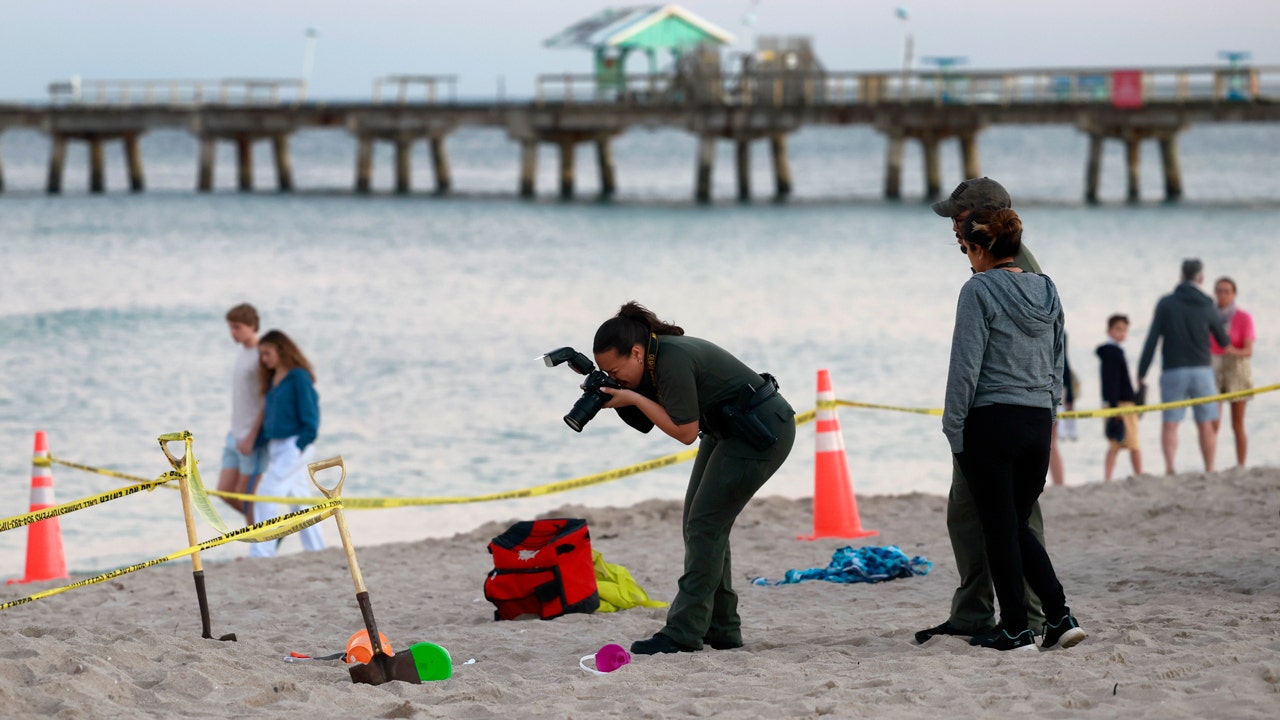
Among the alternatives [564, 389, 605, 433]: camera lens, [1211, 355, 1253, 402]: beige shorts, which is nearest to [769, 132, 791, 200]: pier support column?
→ [1211, 355, 1253, 402]: beige shorts

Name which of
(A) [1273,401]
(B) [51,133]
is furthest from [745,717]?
(B) [51,133]

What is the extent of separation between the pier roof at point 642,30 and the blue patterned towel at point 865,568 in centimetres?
4588

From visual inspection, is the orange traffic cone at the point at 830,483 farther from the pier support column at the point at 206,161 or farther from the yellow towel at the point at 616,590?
the pier support column at the point at 206,161

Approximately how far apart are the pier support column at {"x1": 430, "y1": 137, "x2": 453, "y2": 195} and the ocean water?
1233 mm

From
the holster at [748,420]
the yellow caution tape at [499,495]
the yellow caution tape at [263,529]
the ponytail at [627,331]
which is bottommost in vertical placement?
the yellow caution tape at [499,495]

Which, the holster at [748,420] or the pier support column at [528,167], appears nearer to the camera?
the holster at [748,420]

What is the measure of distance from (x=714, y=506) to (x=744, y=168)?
4640cm

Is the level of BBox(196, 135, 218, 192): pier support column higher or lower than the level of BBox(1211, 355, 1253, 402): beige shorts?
higher

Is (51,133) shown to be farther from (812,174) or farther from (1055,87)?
(812,174)

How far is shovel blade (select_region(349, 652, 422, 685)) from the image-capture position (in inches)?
196

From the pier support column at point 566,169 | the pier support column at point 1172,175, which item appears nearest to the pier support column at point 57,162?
the pier support column at point 566,169

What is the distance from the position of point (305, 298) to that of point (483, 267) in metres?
5.94

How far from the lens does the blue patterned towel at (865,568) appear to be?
284 inches

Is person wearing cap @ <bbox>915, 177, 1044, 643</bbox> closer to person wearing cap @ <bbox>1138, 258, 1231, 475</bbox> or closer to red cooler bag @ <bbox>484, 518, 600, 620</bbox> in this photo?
red cooler bag @ <bbox>484, 518, 600, 620</bbox>
